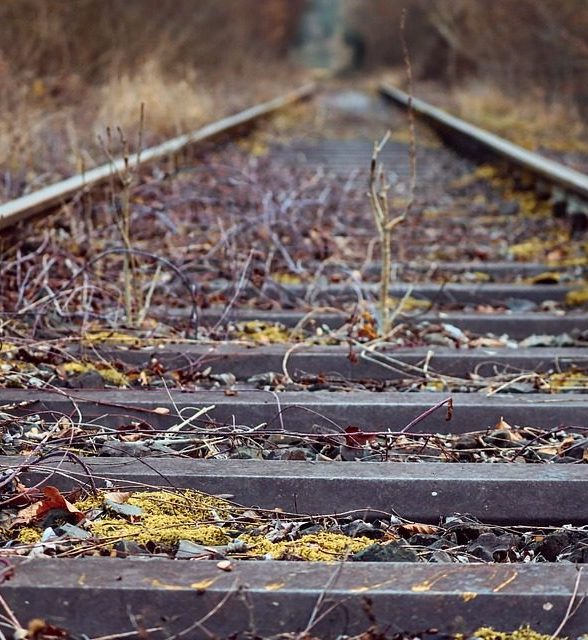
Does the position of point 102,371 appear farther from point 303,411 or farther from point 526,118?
point 526,118

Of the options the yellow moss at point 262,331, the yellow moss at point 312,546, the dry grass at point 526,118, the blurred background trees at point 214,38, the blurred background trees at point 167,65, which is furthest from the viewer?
the blurred background trees at point 214,38

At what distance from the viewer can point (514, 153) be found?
28.3ft

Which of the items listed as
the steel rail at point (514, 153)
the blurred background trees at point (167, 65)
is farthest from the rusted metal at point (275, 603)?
the blurred background trees at point (167, 65)

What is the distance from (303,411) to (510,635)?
121 centimetres

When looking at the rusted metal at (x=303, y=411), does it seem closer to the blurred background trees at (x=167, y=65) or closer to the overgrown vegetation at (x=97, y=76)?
the overgrown vegetation at (x=97, y=76)

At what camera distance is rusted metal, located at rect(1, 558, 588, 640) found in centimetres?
185

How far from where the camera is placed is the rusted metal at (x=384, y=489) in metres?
2.41

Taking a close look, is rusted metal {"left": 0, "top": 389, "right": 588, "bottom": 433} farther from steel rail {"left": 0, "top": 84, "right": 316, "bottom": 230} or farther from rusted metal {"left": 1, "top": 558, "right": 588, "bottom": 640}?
steel rail {"left": 0, "top": 84, "right": 316, "bottom": 230}

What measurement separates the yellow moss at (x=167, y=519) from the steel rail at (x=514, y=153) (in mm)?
1892

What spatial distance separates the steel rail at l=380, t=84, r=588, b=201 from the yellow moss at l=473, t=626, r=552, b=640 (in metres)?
2.29

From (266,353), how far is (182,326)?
0.57 meters

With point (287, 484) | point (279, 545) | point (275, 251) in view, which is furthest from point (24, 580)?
point (275, 251)

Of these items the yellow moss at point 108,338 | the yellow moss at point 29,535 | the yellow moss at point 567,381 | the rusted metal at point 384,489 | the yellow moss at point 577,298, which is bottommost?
the yellow moss at point 577,298

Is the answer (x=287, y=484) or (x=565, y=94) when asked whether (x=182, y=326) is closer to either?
(x=287, y=484)
